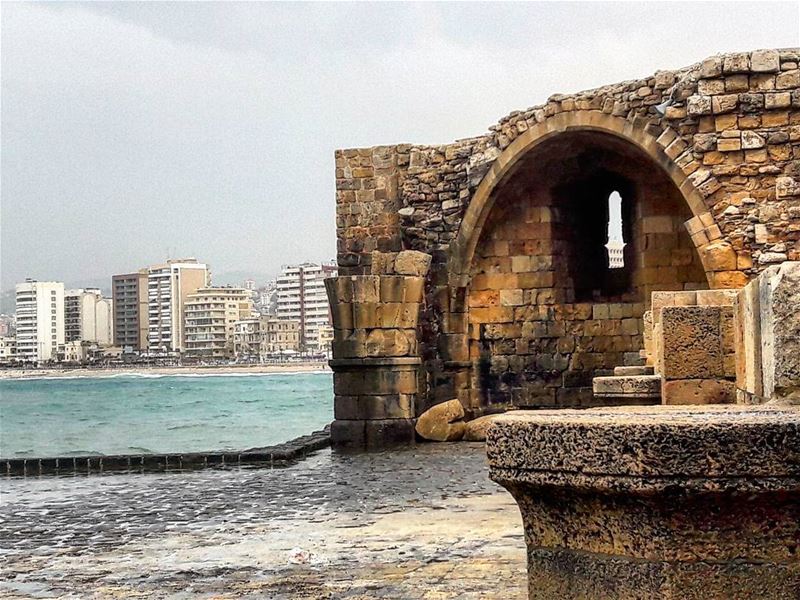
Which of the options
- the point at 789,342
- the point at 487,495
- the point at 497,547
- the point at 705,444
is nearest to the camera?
the point at 705,444

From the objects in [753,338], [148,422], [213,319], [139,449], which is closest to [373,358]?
[753,338]

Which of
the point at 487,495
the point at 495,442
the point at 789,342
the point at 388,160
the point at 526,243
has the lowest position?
the point at 487,495

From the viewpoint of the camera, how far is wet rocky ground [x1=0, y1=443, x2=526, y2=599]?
589 centimetres

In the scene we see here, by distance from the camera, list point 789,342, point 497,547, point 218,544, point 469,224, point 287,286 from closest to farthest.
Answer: point 789,342
point 497,547
point 218,544
point 469,224
point 287,286

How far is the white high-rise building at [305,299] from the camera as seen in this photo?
528 feet

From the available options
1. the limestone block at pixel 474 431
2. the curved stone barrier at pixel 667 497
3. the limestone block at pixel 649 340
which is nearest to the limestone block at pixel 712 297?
the limestone block at pixel 649 340

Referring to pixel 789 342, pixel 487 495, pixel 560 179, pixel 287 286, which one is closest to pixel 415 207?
pixel 560 179

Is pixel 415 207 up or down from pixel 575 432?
up

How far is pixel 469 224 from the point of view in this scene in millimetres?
16938

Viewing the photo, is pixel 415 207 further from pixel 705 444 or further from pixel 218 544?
pixel 705 444

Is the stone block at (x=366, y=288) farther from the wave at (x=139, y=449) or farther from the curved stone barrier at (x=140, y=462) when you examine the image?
the wave at (x=139, y=449)

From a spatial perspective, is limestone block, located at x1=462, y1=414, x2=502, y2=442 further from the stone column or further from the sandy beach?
the sandy beach

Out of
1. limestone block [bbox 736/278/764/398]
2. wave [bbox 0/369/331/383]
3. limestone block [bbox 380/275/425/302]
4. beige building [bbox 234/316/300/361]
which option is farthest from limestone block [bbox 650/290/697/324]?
beige building [bbox 234/316/300/361]

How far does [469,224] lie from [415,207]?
978mm
